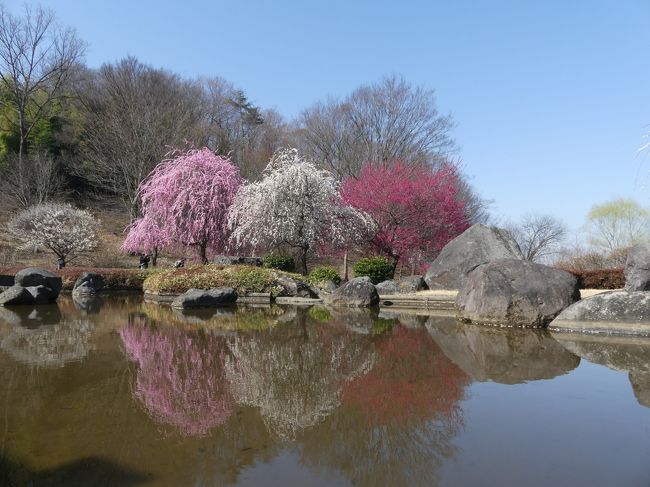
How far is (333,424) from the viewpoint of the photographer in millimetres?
4914

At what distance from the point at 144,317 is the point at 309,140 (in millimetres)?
23784

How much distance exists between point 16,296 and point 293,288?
808 cm

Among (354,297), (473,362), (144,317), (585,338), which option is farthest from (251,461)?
(354,297)

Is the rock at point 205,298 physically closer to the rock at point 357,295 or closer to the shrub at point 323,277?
the rock at point 357,295

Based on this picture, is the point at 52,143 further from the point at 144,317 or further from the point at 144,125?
the point at 144,317

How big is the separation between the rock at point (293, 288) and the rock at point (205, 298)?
5.67 ft

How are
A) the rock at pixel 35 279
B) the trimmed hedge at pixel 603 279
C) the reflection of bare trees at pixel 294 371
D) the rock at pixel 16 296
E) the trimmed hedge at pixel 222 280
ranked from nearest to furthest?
1. the reflection of bare trees at pixel 294 371
2. the rock at pixel 16 296
3. the rock at pixel 35 279
4. the trimmed hedge at pixel 603 279
5. the trimmed hedge at pixel 222 280

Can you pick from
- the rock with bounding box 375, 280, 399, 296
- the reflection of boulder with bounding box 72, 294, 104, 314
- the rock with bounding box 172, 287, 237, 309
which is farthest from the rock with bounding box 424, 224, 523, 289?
the reflection of boulder with bounding box 72, 294, 104, 314

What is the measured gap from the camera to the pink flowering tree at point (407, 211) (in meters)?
19.5

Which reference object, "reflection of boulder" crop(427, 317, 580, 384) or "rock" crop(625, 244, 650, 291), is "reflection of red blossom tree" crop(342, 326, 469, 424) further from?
"rock" crop(625, 244, 650, 291)

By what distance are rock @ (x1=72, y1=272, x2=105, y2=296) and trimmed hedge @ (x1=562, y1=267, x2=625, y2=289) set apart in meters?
16.5

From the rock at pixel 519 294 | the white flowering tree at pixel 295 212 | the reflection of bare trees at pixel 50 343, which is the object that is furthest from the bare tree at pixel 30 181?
the rock at pixel 519 294

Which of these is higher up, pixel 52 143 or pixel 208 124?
pixel 208 124

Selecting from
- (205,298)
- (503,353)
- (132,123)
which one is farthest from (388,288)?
(132,123)
